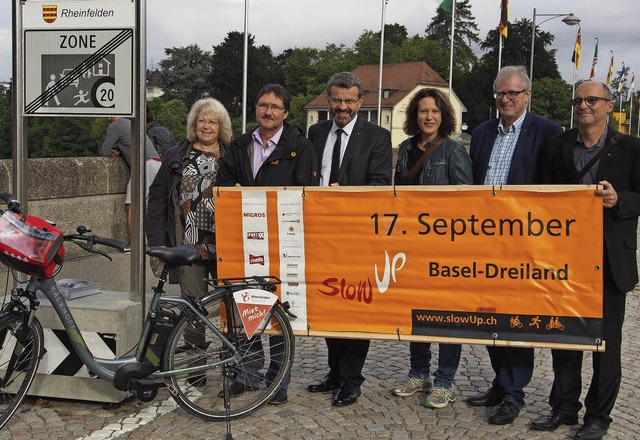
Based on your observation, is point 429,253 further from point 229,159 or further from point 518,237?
point 229,159

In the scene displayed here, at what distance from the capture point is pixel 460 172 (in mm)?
5301

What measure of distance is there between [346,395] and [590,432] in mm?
1552

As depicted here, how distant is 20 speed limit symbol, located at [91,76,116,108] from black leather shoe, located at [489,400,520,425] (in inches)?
125

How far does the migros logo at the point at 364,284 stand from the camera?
519 cm

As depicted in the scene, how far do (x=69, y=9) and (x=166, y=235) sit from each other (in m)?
1.65

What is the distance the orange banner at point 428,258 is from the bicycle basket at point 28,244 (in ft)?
3.61

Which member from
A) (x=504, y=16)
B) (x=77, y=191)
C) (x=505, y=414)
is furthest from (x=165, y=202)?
(x=504, y=16)

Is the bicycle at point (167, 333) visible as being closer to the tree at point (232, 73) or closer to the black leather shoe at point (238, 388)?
the black leather shoe at point (238, 388)

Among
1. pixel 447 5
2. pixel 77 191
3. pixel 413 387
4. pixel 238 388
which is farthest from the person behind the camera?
pixel 447 5

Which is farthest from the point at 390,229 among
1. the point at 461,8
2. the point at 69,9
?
the point at 461,8

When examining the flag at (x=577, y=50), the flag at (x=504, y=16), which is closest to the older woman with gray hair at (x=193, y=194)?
the flag at (x=504, y=16)

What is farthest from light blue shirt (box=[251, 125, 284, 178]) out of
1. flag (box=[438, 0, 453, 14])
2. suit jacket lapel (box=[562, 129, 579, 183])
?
flag (box=[438, 0, 453, 14])

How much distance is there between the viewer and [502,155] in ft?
17.5

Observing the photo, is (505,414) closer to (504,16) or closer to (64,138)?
(504,16)
